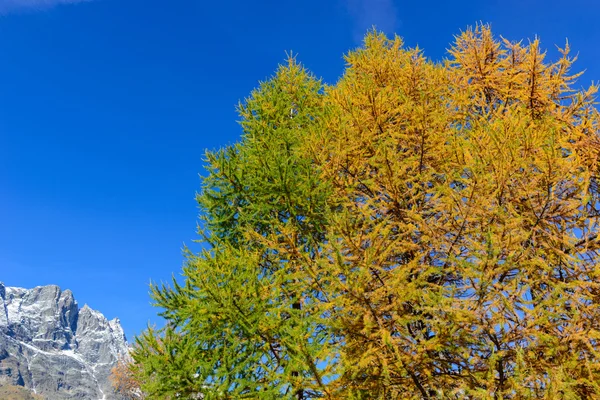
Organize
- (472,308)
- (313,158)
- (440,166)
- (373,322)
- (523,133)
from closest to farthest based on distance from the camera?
1. (472,308)
2. (373,322)
3. (523,133)
4. (440,166)
5. (313,158)

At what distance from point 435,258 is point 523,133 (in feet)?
6.51

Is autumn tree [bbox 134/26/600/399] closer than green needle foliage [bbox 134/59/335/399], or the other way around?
autumn tree [bbox 134/26/600/399]

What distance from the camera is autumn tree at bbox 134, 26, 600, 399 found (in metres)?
4.60

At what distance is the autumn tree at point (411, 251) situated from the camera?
15.1ft

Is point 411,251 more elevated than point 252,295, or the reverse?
point 411,251

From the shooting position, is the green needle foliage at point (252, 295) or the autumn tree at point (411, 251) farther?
the green needle foliage at point (252, 295)

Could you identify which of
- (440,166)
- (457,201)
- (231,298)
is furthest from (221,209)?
Answer: (457,201)

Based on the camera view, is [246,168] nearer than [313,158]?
No

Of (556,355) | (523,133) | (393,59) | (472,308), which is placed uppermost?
(393,59)

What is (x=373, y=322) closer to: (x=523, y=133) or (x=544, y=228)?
(x=544, y=228)

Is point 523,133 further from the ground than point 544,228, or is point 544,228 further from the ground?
point 523,133

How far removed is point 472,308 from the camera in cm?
466

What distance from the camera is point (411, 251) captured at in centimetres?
639

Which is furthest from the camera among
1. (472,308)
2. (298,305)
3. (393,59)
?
(393,59)
